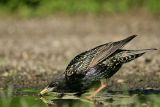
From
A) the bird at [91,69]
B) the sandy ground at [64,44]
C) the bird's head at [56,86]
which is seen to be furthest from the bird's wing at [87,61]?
the sandy ground at [64,44]

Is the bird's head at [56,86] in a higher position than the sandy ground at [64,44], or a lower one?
lower

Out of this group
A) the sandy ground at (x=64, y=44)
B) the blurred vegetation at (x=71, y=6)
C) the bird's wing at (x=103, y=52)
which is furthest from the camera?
the blurred vegetation at (x=71, y=6)

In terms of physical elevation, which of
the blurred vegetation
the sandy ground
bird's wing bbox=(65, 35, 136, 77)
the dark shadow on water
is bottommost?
the dark shadow on water

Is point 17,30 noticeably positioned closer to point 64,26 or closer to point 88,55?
point 64,26

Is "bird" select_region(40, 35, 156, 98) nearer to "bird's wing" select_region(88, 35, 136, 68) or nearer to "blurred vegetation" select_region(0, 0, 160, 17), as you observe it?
"bird's wing" select_region(88, 35, 136, 68)

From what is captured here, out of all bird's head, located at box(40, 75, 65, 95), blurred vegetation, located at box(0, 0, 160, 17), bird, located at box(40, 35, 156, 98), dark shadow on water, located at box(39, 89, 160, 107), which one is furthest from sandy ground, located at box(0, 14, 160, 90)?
bird's head, located at box(40, 75, 65, 95)

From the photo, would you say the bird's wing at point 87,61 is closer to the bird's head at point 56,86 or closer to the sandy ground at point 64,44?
the bird's head at point 56,86

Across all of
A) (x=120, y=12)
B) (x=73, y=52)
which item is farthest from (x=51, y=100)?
(x=120, y=12)
